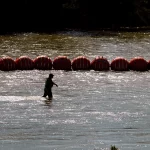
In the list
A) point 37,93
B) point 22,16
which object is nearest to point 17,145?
point 37,93

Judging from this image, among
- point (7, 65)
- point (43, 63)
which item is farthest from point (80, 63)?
point (7, 65)

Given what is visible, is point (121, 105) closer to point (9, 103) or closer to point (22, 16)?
point (9, 103)

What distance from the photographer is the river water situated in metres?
27.1

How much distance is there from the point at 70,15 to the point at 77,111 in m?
61.0

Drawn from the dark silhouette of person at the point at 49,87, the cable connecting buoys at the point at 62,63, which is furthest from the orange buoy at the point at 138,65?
the dark silhouette of person at the point at 49,87

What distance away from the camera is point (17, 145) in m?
26.3

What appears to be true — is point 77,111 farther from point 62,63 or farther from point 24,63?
point 24,63

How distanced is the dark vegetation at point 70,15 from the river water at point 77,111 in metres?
34.0

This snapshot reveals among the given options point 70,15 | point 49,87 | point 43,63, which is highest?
point 70,15

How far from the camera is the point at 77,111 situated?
33.2 metres

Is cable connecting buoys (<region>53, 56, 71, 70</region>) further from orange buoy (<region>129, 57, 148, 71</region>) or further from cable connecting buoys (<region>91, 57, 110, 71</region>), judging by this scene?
orange buoy (<region>129, 57, 148, 71</region>)

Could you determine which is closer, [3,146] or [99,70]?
[3,146]

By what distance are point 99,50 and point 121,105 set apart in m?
26.8

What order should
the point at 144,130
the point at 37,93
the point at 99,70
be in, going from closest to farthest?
1. the point at 144,130
2. the point at 37,93
3. the point at 99,70
